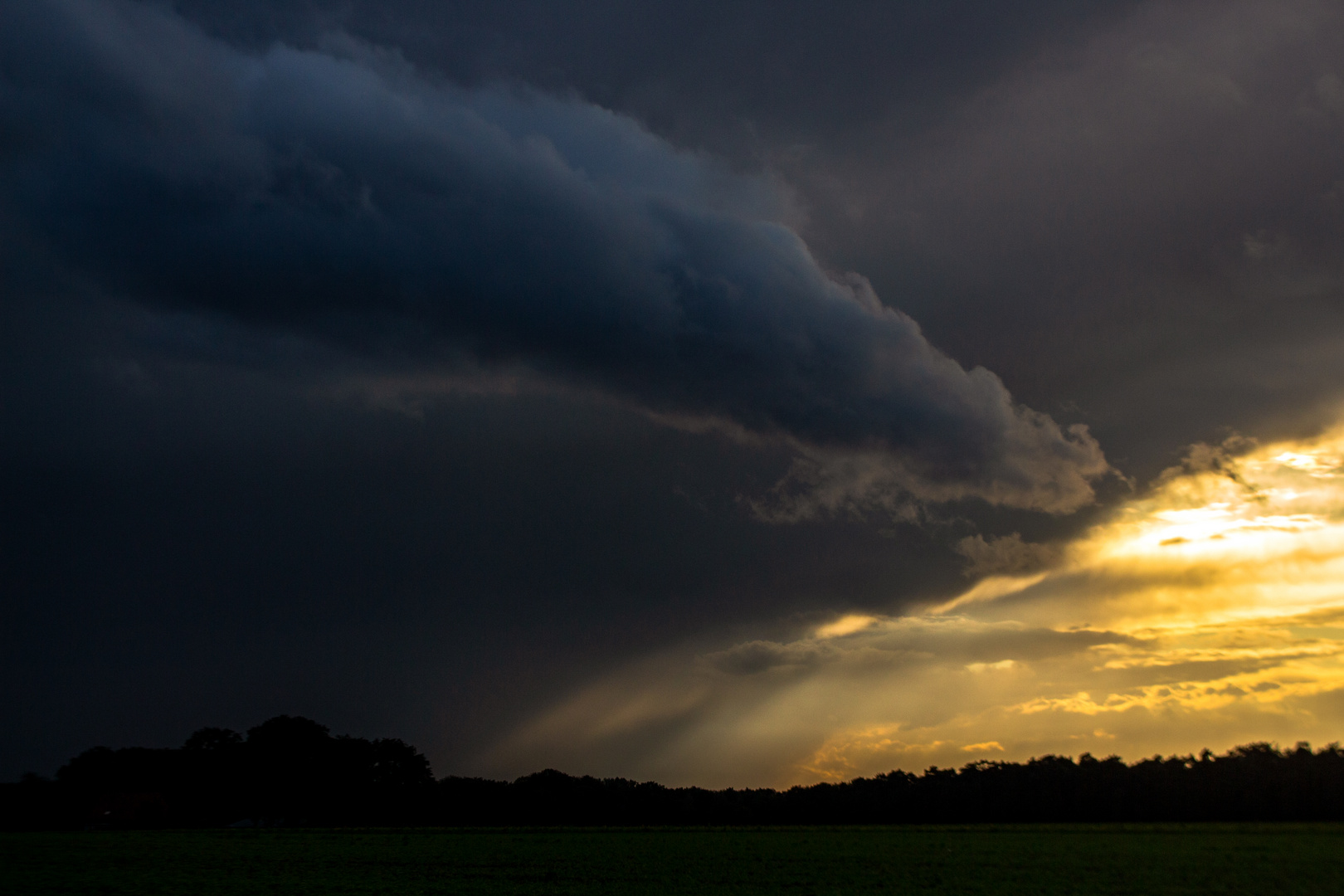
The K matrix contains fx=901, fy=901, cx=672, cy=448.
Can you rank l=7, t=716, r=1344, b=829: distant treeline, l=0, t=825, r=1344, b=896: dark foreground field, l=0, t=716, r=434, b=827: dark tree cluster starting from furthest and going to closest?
l=0, t=716, r=434, b=827: dark tree cluster, l=7, t=716, r=1344, b=829: distant treeline, l=0, t=825, r=1344, b=896: dark foreground field

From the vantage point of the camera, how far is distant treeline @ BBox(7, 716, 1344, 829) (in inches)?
4749

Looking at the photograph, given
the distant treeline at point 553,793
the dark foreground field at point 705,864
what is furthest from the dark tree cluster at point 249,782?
the dark foreground field at point 705,864

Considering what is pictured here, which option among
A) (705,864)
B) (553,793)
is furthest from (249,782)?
(705,864)

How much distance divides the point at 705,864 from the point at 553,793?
103773mm

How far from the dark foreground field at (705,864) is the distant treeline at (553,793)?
96.3 ft

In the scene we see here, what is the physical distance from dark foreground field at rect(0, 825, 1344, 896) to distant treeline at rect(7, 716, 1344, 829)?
29356 mm

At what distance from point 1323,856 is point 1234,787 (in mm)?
70282

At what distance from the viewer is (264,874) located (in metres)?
52.1

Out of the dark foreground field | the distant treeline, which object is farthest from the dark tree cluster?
the dark foreground field

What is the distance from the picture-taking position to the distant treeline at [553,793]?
121 metres

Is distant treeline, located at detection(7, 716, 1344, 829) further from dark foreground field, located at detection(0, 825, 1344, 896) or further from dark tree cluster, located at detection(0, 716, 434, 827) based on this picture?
dark foreground field, located at detection(0, 825, 1344, 896)

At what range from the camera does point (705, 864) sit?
5884 centimetres

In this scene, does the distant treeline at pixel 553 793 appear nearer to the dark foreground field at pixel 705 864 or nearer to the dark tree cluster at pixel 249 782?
the dark tree cluster at pixel 249 782

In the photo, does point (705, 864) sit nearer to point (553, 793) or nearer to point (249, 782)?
point (553, 793)
